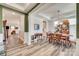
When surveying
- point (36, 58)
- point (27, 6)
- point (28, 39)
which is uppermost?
point (27, 6)

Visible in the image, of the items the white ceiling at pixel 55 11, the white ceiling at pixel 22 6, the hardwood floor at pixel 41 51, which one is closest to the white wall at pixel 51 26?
the white ceiling at pixel 55 11

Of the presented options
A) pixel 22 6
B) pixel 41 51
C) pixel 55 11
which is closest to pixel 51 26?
pixel 55 11

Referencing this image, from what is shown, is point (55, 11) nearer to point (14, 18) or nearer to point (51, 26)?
point (51, 26)

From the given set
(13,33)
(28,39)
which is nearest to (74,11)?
(28,39)

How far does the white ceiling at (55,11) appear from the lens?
97.7 inches

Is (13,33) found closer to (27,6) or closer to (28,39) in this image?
(28,39)

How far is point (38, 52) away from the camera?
2.54 m

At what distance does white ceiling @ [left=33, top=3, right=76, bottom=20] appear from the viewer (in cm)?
248

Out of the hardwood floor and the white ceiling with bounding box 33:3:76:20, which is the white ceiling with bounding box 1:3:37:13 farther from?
the hardwood floor

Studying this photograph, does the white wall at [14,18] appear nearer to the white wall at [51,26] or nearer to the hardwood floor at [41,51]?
the hardwood floor at [41,51]

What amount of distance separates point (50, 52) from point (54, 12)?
832 mm


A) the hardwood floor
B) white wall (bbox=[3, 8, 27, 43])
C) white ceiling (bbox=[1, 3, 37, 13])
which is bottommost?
the hardwood floor

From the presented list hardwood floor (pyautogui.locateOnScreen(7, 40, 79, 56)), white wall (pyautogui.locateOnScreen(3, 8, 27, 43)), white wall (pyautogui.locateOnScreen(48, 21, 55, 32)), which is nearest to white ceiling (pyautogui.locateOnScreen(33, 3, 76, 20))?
white wall (pyautogui.locateOnScreen(48, 21, 55, 32))

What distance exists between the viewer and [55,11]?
256cm
